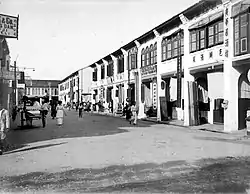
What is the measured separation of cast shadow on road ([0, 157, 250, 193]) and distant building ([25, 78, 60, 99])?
91.0 m

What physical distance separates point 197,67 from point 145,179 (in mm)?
15773

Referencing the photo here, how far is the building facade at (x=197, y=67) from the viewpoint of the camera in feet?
59.4

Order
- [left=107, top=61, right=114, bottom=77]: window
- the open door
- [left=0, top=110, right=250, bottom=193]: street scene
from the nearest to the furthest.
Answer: [left=0, top=110, right=250, bottom=193]: street scene → the open door → [left=107, top=61, right=114, bottom=77]: window

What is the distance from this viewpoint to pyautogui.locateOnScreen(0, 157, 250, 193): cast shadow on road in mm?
6156

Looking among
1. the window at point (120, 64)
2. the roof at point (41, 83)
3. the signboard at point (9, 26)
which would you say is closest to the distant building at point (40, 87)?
the roof at point (41, 83)

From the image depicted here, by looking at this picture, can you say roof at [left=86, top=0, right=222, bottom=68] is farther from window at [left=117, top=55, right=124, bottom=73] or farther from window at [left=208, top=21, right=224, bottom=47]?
window at [left=117, top=55, right=124, bottom=73]

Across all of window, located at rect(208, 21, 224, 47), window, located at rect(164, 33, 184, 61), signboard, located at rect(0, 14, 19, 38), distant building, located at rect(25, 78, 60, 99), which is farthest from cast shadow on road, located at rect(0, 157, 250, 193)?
distant building, located at rect(25, 78, 60, 99)

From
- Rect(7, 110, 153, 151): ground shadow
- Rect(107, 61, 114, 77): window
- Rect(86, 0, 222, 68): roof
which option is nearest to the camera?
Rect(7, 110, 153, 151): ground shadow

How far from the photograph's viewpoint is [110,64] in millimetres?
45500

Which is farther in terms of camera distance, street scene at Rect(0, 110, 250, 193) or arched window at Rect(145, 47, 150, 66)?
arched window at Rect(145, 47, 150, 66)

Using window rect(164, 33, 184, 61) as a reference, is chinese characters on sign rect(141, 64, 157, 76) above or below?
below

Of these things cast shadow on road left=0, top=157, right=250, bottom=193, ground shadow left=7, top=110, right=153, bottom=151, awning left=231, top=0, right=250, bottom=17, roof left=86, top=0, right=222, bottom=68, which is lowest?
cast shadow on road left=0, top=157, right=250, bottom=193

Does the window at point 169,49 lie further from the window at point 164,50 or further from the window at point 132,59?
the window at point 132,59

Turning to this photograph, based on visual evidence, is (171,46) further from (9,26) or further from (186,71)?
(9,26)
